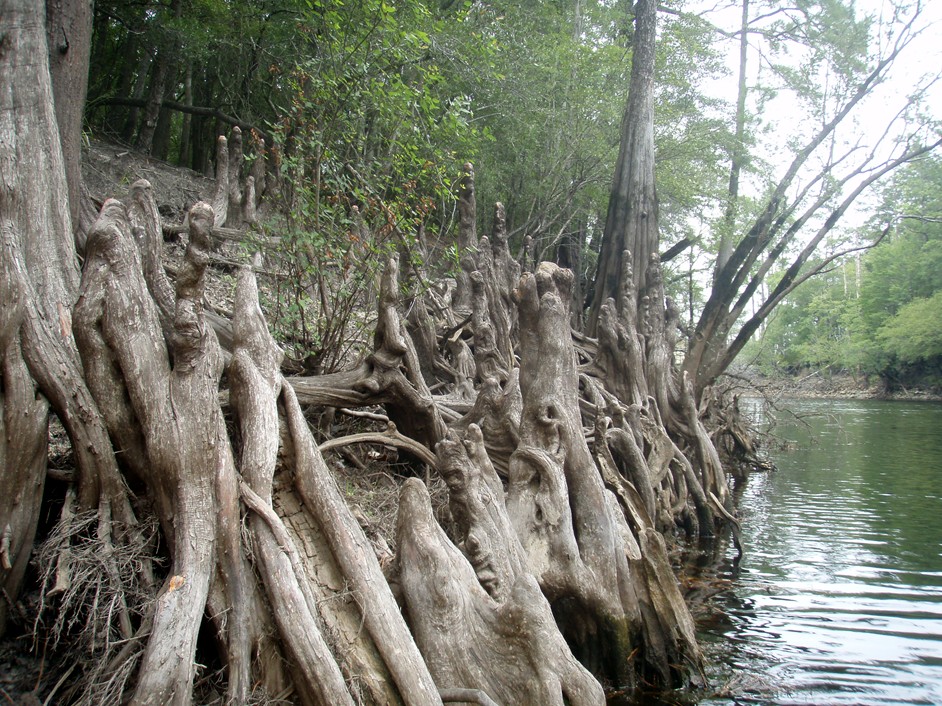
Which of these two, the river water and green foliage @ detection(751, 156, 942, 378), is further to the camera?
green foliage @ detection(751, 156, 942, 378)

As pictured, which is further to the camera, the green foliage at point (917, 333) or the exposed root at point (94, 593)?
the green foliage at point (917, 333)

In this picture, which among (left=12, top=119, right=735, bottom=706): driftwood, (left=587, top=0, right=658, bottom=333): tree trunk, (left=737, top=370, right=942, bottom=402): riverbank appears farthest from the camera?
(left=737, top=370, right=942, bottom=402): riverbank

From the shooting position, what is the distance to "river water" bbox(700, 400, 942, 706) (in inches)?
194

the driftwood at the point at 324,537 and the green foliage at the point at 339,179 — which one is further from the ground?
the green foliage at the point at 339,179

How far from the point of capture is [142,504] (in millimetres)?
3713

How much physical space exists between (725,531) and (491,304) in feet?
14.3

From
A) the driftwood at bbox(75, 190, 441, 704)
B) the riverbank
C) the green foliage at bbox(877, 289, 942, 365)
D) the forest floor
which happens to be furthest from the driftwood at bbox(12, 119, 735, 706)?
the green foliage at bbox(877, 289, 942, 365)

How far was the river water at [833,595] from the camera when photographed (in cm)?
493

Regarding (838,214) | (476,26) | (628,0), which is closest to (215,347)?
(476,26)

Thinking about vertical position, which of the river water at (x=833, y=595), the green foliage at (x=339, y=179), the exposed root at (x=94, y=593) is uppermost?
the green foliage at (x=339, y=179)

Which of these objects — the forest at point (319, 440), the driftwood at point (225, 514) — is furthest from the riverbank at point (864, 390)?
the driftwood at point (225, 514)

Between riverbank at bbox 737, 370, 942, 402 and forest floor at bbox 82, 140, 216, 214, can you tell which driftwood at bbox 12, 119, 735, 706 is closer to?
forest floor at bbox 82, 140, 216, 214

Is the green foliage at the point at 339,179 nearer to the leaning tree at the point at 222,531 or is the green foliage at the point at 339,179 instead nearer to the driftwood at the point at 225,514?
the leaning tree at the point at 222,531

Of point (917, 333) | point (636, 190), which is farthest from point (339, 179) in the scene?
point (917, 333)
